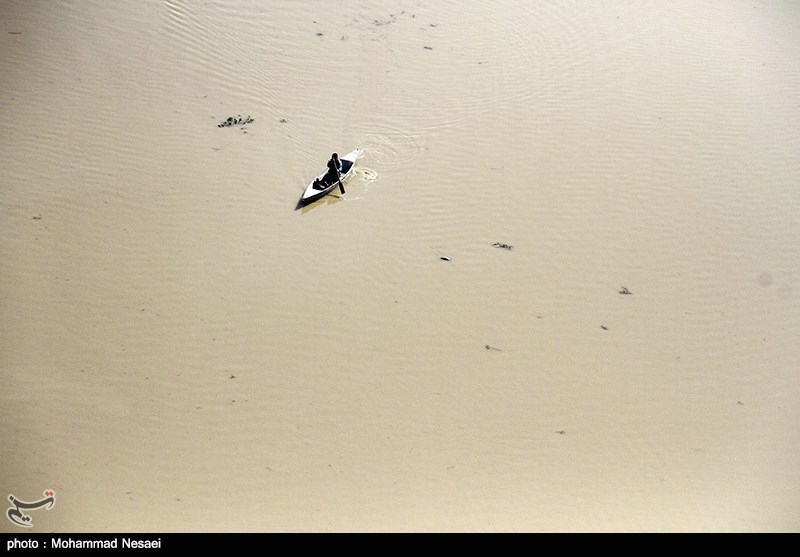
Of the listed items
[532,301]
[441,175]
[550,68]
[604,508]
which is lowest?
[604,508]

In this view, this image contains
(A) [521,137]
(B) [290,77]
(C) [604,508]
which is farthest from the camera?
(B) [290,77]

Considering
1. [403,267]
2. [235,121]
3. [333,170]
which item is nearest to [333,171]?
[333,170]

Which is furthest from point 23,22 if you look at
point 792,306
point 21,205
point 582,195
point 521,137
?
point 792,306

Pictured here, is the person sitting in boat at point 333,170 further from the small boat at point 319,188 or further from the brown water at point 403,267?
the brown water at point 403,267

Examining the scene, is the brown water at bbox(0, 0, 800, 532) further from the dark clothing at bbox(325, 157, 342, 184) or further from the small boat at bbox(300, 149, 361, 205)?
the dark clothing at bbox(325, 157, 342, 184)

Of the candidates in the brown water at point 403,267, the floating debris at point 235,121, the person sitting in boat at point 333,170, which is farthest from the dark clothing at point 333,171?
the floating debris at point 235,121

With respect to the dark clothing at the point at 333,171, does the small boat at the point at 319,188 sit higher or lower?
lower

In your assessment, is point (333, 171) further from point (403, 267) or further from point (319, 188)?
point (403, 267)

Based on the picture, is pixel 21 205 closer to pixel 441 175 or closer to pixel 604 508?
pixel 441 175
